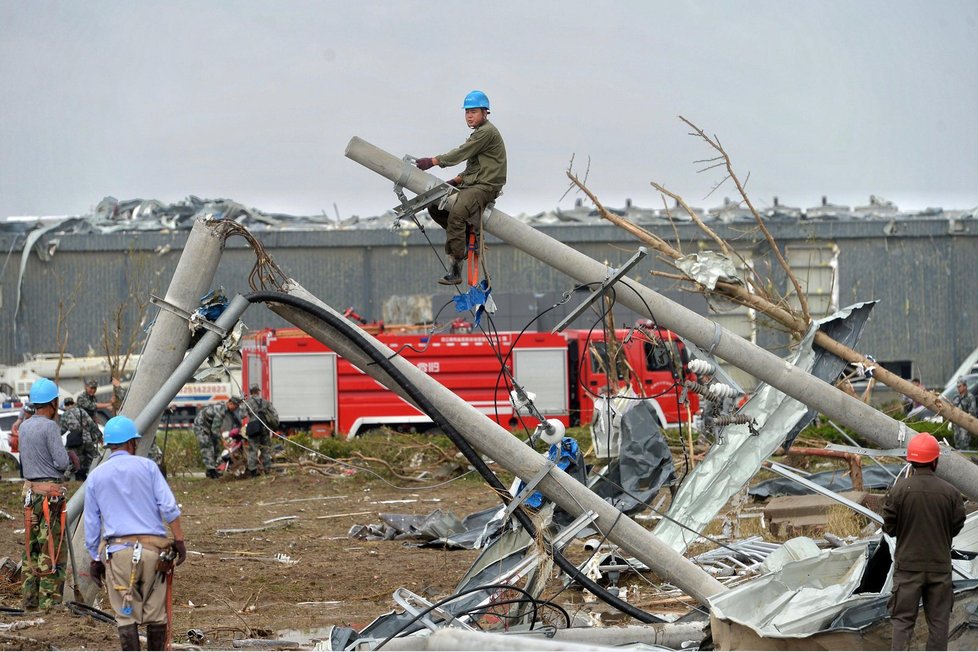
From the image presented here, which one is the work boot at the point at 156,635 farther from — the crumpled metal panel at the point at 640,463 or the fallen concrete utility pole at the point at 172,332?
the crumpled metal panel at the point at 640,463

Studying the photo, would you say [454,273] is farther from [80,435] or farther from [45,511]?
[80,435]

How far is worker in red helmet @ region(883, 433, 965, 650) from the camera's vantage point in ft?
24.0

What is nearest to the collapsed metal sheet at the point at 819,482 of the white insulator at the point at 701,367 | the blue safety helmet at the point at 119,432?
the white insulator at the point at 701,367

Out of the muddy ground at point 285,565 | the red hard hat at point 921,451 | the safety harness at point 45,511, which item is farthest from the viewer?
the safety harness at point 45,511

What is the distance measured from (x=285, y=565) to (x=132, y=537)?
17.3 feet

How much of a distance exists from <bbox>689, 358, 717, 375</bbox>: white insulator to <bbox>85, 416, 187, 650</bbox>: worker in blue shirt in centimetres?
464

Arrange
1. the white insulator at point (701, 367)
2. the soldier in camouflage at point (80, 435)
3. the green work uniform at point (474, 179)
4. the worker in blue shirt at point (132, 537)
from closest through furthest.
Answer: the worker in blue shirt at point (132, 537) → the green work uniform at point (474, 179) → the white insulator at point (701, 367) → the soldier in camouflage at point (80, 435)

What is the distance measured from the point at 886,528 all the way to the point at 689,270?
11.9 ft

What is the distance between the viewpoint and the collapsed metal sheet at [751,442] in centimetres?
1023

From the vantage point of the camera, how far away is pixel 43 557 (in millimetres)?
9258

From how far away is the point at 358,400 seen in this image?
1007 inches

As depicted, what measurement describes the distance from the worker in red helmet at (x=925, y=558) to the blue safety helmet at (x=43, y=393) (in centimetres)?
666

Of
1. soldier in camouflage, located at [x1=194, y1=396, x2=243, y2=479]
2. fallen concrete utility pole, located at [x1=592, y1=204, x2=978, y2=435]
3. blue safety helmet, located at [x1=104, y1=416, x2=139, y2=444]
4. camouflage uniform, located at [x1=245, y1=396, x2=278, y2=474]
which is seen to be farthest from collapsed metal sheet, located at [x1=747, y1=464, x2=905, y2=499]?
blue safety helmet, located at [x1=104, y1=416, x2=139, y2=444]

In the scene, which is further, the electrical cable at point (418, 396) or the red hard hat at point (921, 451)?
the electrical cable at point (418, 396)
